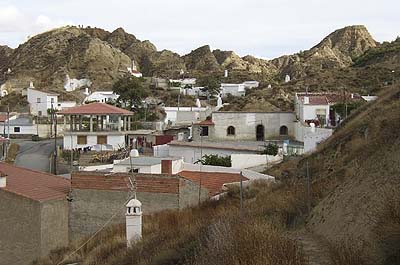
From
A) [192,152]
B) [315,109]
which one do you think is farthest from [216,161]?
[315,109]

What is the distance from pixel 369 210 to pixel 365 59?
228ft

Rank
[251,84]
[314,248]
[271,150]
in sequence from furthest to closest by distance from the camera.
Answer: [251,84]
[271,150]
[314,248]

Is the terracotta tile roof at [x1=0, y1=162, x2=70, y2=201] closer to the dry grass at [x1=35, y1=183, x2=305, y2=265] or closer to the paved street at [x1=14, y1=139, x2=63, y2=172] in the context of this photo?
the dry grass at [x1=35, y1=183, x2=305, y2=265]

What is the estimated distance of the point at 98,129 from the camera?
44344 millimetres

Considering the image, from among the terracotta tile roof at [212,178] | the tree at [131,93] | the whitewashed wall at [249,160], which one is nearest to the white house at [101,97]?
the tree at [131,93]

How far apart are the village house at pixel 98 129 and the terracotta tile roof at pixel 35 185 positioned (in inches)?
720

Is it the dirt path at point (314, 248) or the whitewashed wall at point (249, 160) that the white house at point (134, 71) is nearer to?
the whitewashed wall at point (249, 160)

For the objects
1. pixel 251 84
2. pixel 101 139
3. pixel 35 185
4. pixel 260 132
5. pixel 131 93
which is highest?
pixel 251 84

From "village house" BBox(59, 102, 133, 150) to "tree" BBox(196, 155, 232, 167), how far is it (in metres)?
12.9

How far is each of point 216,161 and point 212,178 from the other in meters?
5.81

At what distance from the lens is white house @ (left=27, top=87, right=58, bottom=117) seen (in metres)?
64.5

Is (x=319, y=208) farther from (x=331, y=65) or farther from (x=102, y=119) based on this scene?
(x=331, y=65)

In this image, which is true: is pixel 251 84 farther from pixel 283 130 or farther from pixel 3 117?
pixel 3 117

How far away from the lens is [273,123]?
43.5m
